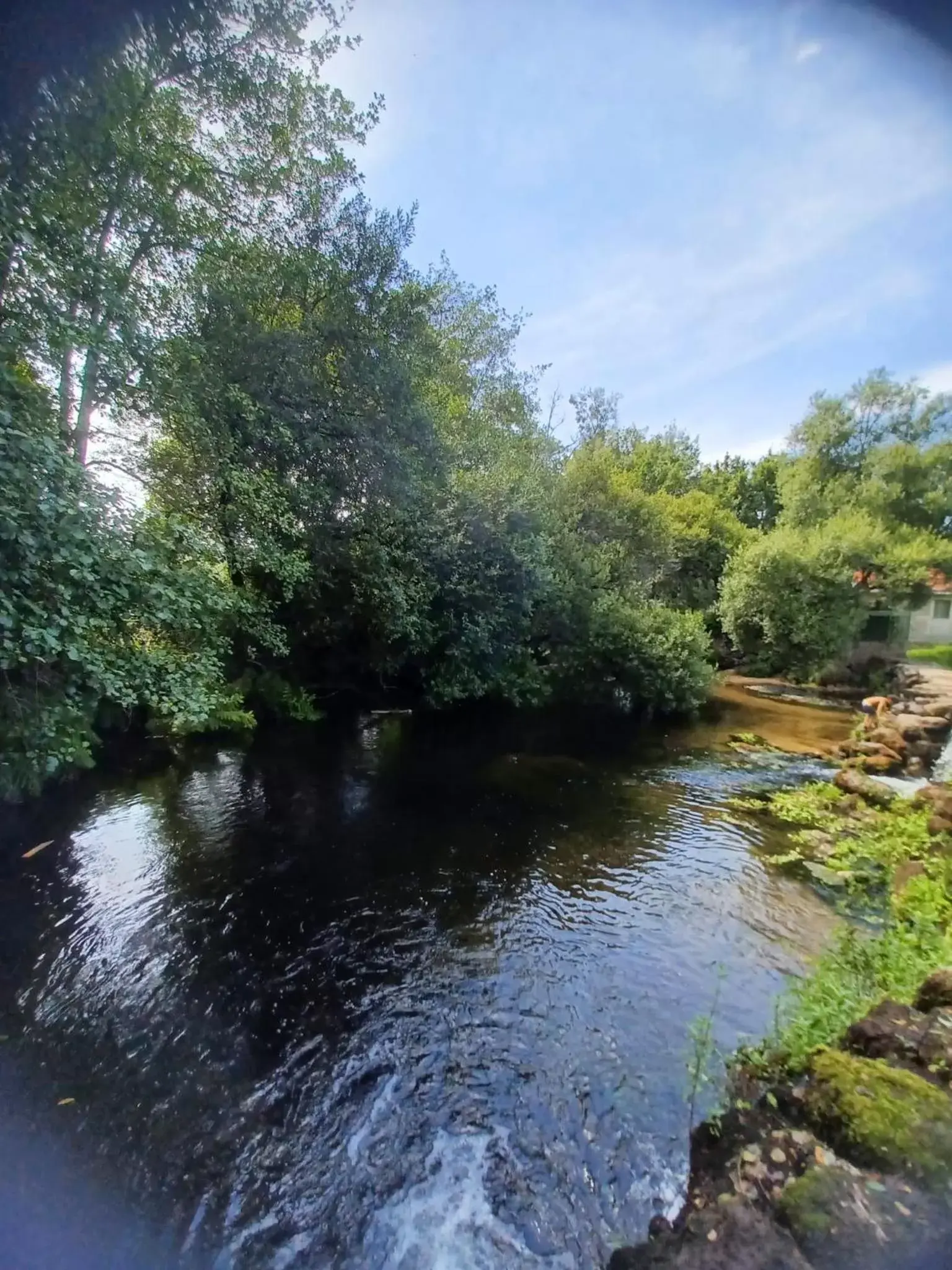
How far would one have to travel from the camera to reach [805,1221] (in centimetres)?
176

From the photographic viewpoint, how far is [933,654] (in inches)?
468

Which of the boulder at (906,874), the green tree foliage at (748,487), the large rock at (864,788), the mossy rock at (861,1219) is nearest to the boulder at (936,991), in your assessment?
the mossy rock at (861,1219)

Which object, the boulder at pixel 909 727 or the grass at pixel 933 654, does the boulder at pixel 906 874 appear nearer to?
the boulder at pixel 909 727

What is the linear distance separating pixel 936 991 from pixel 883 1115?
47.3 inches

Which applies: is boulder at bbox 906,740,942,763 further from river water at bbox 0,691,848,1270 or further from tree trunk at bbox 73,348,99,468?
tree trunk at bbox 73,348,99,468

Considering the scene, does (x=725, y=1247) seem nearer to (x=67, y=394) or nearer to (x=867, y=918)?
(x=867, y=918)

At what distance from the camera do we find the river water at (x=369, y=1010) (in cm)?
247

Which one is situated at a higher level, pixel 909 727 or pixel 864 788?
pixel 909 727

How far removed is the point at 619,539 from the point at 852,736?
24.6 ft

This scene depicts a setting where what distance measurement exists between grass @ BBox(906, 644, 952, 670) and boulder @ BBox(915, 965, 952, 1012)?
11.1 m

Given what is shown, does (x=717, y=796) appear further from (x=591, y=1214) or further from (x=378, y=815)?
(x=591, y=1214)

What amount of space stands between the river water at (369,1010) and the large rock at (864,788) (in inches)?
62.1

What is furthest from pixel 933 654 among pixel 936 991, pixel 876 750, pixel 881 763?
pixel 936 991

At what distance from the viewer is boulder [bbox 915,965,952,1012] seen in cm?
284
